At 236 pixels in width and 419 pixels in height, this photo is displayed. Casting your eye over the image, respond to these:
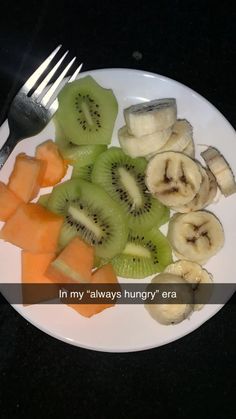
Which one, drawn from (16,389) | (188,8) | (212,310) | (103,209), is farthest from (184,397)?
(188,8)

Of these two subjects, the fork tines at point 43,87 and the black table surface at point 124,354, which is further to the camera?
the black table surface at point 124,354

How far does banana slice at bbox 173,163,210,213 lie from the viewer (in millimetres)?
1429

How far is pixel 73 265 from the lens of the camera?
53.6 inches

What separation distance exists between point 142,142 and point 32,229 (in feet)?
1.10

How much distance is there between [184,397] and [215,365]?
4.6 inches

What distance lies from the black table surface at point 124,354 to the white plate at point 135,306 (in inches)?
5.0

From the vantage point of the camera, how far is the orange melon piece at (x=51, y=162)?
1411 millimetres

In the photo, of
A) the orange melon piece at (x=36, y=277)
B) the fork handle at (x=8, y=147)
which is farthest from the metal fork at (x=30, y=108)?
the orange melon piece at (x=36, y=277)

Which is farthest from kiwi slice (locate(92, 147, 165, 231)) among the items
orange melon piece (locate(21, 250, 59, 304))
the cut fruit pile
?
orange melon piece (locate(21, 250, 59, 304))

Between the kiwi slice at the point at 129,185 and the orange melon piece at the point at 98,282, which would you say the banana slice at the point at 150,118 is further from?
the orange melon piece at the point at 98,282

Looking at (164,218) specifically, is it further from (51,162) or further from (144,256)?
(51,162)

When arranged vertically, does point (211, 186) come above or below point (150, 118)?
below

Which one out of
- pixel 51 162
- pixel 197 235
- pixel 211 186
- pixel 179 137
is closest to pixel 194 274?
pixel 197 235

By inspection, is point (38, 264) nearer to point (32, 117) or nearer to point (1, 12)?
point (32, 117)
